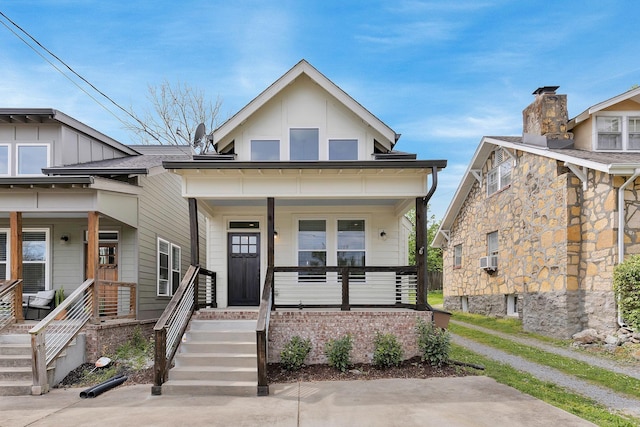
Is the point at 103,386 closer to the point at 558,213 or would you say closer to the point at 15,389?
the point at 15,389

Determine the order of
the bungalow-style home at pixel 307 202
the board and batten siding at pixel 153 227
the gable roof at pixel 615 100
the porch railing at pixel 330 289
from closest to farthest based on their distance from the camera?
the bungalow-style home at pixel 307 202 → the porch railing at pixel 330 289 → the board and batten siding at pixel 153 227 → the gable roof at pixel 615 100

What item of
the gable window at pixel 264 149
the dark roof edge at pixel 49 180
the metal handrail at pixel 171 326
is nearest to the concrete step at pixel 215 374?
the metal handrail at pixel 171 326

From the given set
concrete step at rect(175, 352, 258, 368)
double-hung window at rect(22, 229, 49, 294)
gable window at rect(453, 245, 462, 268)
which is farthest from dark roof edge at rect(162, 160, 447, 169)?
gable window at rect(453, 245, 462, 268)

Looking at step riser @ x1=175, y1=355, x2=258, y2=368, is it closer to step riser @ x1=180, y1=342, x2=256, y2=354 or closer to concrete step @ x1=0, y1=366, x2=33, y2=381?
step riser @ x1=180, y1=342, x2=256, y2=354

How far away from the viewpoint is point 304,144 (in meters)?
10.7

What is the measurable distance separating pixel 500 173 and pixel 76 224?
531 inches

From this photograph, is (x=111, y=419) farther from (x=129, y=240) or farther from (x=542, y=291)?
(x=542, y=291)

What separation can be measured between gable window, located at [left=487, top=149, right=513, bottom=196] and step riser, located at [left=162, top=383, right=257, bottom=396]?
11524 mm

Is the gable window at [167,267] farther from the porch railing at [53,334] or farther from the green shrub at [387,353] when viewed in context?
the green shrub at [387,353]

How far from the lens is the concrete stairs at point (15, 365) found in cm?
725

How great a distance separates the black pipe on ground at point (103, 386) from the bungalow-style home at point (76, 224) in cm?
197

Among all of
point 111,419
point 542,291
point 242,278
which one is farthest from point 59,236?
point 542,291

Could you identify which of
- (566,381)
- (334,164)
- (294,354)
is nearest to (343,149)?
(334,164)

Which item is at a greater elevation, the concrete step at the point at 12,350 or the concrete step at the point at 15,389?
the concrete step at the point at 12,350
